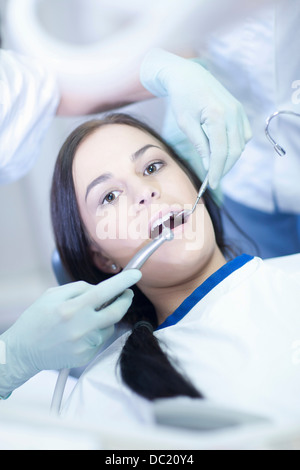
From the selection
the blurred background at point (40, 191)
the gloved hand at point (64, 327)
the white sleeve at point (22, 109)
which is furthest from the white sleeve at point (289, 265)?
the white sleeve at point (22, 109)

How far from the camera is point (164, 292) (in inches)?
39.4

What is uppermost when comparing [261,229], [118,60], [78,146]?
[118,60]

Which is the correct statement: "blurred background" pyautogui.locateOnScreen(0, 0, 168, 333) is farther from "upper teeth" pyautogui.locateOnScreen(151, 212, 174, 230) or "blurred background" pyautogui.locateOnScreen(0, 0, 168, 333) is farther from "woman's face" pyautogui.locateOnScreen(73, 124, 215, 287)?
"upper teeth" pyautogui.locateOnScreen(151, 212, 174, 230)

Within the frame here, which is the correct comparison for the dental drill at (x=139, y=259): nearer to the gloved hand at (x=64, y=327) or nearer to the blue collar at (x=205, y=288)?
the gloved hand at (x=64, y=327)

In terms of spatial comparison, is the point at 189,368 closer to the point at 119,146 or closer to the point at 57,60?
the point at 119,146

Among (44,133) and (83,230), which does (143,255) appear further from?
(44,133)

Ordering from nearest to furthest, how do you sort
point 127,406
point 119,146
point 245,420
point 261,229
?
point 245,420
point 127,406
point 119,146
point 261,229

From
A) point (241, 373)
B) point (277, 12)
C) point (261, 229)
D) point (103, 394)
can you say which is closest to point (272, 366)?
point (241, 373)

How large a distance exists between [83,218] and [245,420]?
0.56 meters

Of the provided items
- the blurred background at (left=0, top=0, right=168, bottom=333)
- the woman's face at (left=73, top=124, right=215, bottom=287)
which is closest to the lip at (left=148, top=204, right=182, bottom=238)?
the woman's face at (left=73, top=124, right=215, bottom=287)

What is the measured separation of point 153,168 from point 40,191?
45 cm

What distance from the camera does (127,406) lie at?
0.74 meters

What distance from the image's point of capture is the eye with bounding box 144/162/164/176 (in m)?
0.97

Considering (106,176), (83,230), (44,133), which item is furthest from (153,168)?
(44,133)
